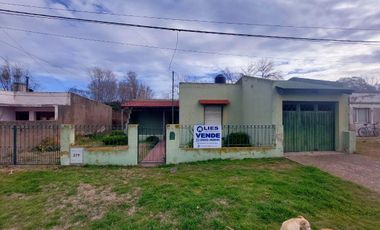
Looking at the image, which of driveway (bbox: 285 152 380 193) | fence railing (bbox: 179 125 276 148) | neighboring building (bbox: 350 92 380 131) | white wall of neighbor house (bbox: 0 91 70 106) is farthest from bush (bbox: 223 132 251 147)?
neighboring building (bbox: 350 92 380 131)

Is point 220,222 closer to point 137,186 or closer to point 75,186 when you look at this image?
point 137,186

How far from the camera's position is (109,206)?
500cm

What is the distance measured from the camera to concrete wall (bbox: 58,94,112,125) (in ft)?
56.4

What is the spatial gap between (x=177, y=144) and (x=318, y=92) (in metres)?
6.88

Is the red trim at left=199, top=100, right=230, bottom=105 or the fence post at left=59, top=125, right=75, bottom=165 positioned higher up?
the red trim at left=199, top=100, right=230, bottom=105

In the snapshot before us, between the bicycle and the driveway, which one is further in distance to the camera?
the bicycle

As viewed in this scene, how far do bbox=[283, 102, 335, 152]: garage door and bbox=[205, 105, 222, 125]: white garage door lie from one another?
4.66 metres

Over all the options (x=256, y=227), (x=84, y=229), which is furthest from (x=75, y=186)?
(x=256, y=227)

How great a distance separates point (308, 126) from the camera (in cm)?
1130

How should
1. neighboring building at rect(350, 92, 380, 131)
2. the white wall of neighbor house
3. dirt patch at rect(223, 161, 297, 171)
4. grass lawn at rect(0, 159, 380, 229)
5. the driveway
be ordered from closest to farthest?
grass lawn at rect(0, 159, 380, 229), the driveway, dirt patch at rect(223, 161, 297, 171), the white wall of neighbor house, neighboring building at rect(350, 92, 380, 131)

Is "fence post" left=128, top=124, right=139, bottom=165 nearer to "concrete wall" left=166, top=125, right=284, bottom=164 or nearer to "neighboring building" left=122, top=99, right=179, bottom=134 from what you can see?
"concrete wall" left=166, top=125, right=284, bottom=164

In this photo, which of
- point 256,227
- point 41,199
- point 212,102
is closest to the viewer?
point 256,227

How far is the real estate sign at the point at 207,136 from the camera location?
30.6 feet

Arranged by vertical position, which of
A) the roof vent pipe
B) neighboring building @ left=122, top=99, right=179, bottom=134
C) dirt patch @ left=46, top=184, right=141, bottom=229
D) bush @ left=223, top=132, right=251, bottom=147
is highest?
the roof vent pipe
